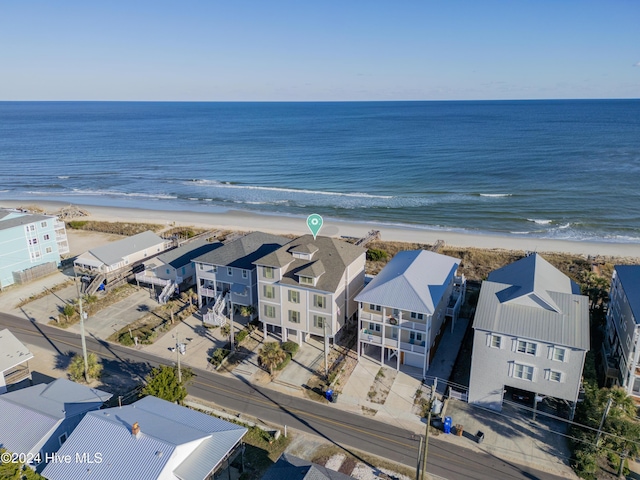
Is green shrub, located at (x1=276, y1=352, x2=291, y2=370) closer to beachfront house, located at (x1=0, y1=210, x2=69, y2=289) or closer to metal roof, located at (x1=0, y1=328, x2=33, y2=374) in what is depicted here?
metal roof, located at (x1=0, y1=328, x2=33, y2=374)

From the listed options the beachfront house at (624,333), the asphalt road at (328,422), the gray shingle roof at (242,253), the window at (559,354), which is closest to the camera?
the asphalt road at (328,422)

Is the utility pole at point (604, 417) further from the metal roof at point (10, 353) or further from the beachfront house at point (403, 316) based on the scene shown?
the metal roof at point (10, 353)

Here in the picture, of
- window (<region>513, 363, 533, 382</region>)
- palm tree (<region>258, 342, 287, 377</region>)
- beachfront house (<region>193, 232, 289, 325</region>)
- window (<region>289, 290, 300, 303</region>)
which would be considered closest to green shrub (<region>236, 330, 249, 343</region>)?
beachfront house (<region>193, 232, 289, 325</region>)

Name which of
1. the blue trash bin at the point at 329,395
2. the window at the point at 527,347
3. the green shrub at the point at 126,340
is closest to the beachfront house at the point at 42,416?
the green shrub at the point at 126,340

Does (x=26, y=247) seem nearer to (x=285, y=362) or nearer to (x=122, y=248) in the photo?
(x=122, y=248)

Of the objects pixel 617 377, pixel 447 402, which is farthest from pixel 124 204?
pixel 617 377
